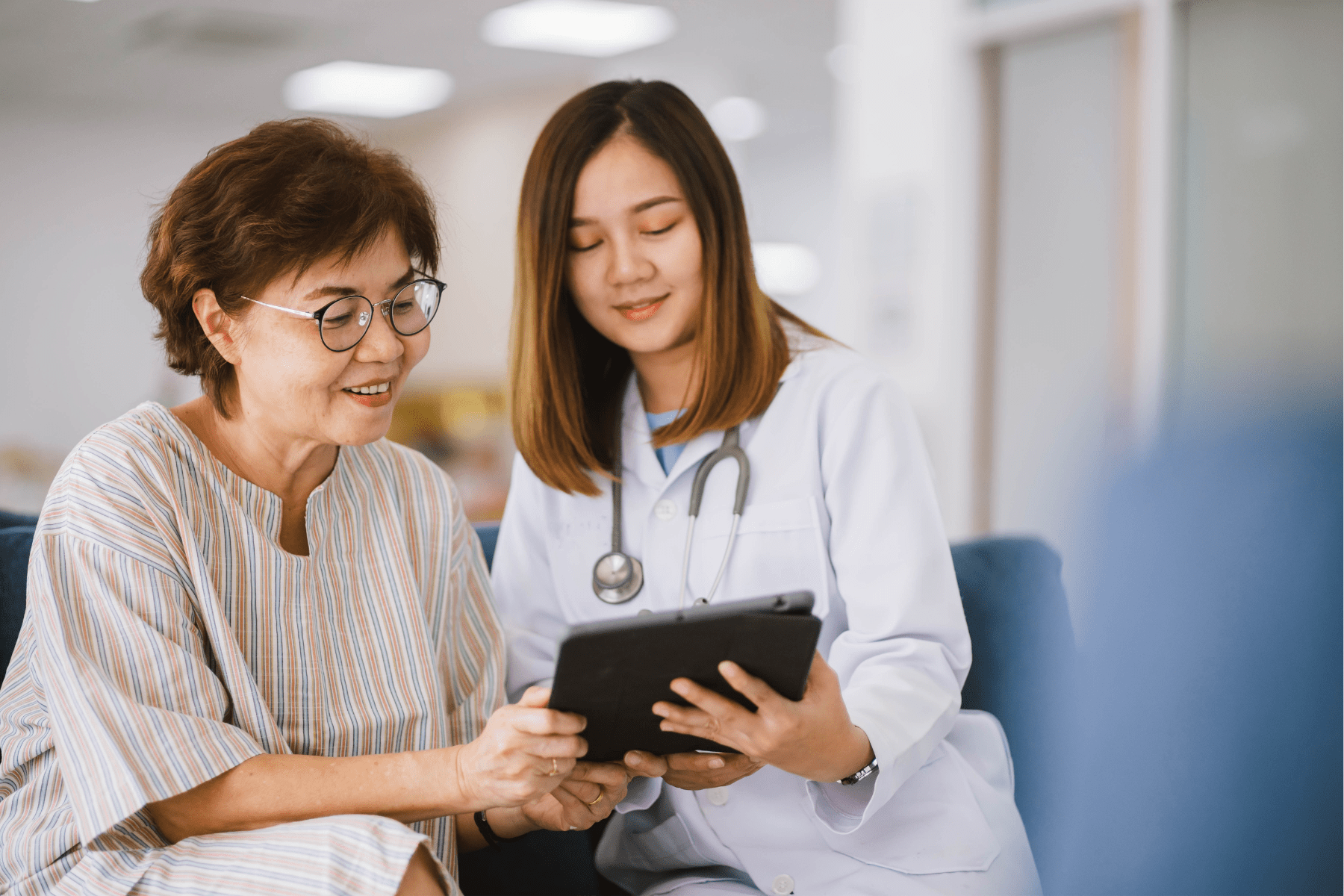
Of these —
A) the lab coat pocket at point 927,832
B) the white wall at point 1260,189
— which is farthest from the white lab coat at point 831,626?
the white wall at point 1260,189

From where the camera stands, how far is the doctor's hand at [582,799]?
1.16 meters

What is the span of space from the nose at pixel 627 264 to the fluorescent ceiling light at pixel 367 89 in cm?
523

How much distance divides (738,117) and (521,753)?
729cm

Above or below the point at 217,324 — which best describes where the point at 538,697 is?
below

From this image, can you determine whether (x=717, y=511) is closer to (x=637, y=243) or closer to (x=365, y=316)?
(x=637, y=243)

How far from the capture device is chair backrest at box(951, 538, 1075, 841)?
5.42 ft

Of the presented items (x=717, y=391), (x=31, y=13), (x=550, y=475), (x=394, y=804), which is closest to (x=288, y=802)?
(x=394, y=804)

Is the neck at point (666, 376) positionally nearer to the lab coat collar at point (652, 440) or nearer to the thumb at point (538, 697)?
the lab coat collar at point (652, 440)

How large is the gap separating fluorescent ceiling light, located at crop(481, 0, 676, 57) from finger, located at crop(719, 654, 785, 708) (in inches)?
193

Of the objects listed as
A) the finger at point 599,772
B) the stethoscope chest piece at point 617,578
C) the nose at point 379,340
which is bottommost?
the finger at point 599,772

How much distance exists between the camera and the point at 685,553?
53.9 inches

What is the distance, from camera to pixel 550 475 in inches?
57.4

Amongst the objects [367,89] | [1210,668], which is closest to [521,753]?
[1210,668]

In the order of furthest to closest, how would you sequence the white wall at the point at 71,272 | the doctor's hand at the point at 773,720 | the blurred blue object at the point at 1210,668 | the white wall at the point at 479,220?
the white wall at the point at 479,220 < the white wall at the point at 71,272 < the doctor's hand at the point at 773,720 < the blurred blue object at the point at 1210,668
